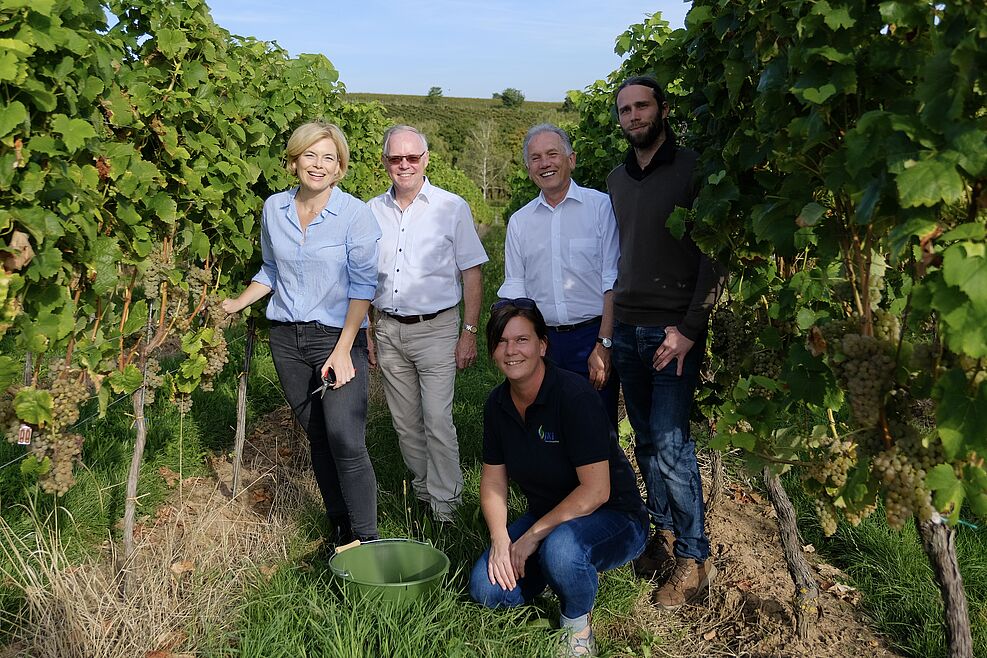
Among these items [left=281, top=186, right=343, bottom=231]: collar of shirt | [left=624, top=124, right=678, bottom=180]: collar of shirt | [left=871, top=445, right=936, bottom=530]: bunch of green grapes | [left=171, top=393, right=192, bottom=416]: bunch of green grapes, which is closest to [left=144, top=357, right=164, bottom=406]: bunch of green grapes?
[left=171, top=393, right=192, bottom=416]: bunch of green grapes

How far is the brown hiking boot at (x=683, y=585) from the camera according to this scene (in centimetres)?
346

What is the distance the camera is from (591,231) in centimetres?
379

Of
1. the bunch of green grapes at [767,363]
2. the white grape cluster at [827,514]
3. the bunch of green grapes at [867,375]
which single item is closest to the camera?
the bunch of green grapes at [867,375]

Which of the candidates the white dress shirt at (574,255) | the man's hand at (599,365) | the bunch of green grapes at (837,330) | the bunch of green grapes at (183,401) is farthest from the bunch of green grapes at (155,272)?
the bunch of green grapes at (837,330)

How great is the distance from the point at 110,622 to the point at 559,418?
1833 millimetres

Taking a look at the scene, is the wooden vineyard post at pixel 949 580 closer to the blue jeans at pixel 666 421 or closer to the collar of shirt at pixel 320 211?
the blue jeans at pixel 666 421

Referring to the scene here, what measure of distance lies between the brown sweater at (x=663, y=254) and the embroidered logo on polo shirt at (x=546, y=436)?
703 mm

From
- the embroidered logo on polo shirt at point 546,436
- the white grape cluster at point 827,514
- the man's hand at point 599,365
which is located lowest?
the embroidered logo on polo shirt at point 546,436

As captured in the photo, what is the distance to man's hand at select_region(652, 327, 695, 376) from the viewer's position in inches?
127

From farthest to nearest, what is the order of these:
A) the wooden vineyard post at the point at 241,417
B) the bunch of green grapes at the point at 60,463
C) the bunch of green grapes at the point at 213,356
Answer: the wooden vineyard post at the point at 241,417, the bunch of green grapes at the point at 213,356, the bunch of green grapes at the point at 60,463

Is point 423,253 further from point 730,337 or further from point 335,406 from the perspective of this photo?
point 730,337

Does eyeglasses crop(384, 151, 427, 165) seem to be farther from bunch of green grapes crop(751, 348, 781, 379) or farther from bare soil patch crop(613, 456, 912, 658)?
bare soil patch crop(613, 456, 912, 658)

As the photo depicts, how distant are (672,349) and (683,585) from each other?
108 cm

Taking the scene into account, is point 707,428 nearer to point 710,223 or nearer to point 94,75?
point 710,223
